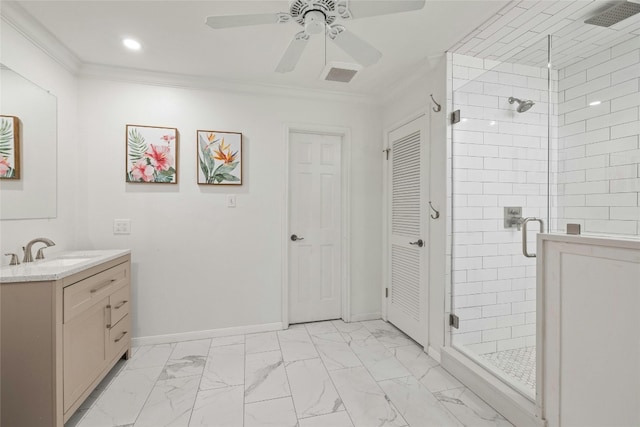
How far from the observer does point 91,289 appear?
180 cm

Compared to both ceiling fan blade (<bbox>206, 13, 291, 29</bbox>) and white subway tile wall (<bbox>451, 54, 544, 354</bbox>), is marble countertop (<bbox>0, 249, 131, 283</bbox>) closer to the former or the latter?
ceiling fan blade (<bbox>206, 13, 291, 29</bbox>)

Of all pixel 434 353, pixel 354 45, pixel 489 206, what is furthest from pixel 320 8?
pixel 434 353

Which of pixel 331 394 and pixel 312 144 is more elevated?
pixel 312 144

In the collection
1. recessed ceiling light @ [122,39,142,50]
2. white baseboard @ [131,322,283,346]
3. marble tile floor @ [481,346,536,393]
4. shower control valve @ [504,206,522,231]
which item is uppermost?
recessed ceiling light @ [122,39,142,50]

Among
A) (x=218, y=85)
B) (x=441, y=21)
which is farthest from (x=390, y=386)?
(x=218, y=85)

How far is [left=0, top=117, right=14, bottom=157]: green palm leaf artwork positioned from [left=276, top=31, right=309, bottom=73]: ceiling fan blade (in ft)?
5.62

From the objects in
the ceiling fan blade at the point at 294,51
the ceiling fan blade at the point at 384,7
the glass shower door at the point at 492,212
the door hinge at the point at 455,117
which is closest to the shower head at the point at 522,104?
the glass shower door at the point at 492,212

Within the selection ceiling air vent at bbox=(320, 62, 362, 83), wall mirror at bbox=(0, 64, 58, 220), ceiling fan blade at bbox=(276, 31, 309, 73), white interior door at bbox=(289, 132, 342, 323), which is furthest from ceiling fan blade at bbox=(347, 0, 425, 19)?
wall mirror at bbox=(0, 64, 58, 220)

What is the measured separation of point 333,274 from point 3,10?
10.2 ft

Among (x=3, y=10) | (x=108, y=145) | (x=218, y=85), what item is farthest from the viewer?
(x=218, y=85)

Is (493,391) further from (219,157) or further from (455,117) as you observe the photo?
(219,157)

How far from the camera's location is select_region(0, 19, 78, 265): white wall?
1.78 meters

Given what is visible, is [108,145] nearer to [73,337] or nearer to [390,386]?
[73,337]

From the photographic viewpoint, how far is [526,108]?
84.3 inches
